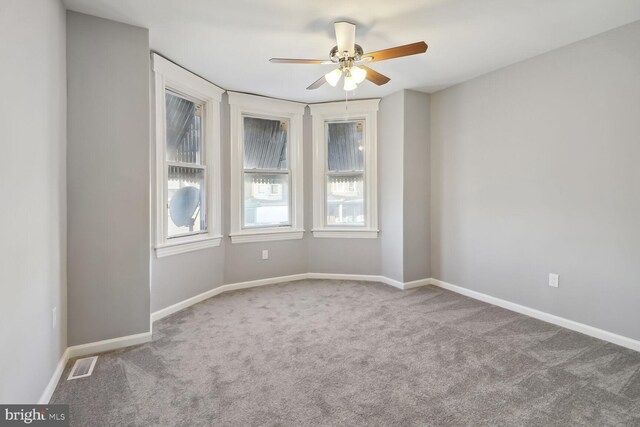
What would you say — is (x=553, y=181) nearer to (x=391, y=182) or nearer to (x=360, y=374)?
(x=391, y=182)

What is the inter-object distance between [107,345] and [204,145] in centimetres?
225

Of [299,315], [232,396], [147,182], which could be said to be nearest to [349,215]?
[299,315]

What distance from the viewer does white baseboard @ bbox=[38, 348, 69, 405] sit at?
1.81 meters

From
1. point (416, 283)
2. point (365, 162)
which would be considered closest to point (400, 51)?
point (365, 162)

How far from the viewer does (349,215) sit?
4.60 metres

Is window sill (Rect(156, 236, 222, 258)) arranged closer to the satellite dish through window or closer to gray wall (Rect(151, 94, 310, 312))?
gray wall (Rect(151, 94, 310, 312))

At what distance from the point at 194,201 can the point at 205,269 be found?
804 mm

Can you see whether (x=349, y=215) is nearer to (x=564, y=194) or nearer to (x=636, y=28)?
(x=564, y=194)

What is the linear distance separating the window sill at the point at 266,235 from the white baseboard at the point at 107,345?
167 cm

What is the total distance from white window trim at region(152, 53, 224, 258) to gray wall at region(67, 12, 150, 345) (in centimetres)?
51

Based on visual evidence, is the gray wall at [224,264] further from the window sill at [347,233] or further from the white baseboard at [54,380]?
the white baseboard at [54,380]

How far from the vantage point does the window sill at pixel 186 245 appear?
3.12m

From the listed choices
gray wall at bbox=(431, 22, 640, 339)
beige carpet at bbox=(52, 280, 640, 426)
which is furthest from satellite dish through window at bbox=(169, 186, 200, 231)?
gray wall at bbox=(431, 22, 640, 339)

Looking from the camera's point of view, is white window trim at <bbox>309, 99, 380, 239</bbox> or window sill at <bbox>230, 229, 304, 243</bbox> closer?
window sill at <bbox>230, 229, 304, 243</bbox>
